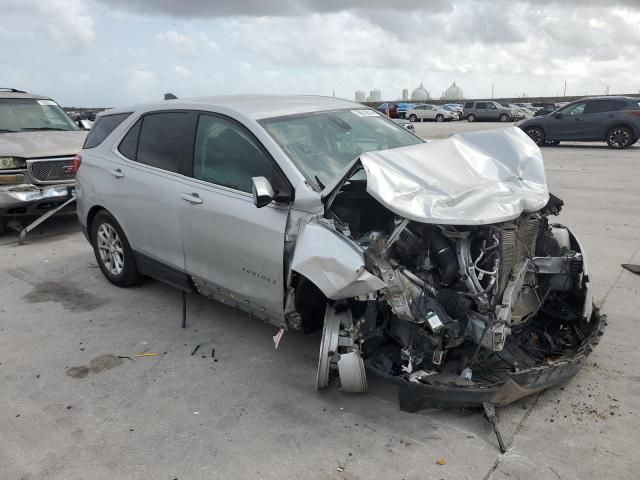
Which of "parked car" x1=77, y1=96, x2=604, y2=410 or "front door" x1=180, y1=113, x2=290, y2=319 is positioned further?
"front door" x1=180, y1=113, x2=290, y2=319

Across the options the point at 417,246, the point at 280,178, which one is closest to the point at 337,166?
the point at 280,178

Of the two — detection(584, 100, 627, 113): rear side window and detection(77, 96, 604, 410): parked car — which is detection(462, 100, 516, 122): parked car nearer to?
detection(584, 100, 627, 113): rear side window

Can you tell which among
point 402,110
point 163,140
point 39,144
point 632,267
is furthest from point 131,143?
point 402,110

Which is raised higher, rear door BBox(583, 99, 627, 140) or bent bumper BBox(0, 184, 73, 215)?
rear door BBox(583, 99, 627, 140)

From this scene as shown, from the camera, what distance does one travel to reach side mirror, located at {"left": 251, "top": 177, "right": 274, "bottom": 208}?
3389 mm

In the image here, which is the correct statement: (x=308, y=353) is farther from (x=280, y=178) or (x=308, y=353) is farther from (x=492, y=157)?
(x=492, y=157)

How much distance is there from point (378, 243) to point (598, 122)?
17370mm

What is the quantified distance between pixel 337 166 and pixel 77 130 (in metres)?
6.77

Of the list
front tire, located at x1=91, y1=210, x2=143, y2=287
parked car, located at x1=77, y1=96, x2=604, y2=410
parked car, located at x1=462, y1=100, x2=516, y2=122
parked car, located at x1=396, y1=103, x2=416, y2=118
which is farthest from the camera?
parked car, located at x1=396, y1=103, x2=416, y2=118

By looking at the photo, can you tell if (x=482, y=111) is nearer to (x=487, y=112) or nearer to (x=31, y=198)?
(x=487, y=112)

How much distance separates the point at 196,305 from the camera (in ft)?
16.7

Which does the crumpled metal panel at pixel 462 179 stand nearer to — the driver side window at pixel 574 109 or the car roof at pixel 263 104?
the car roof at pixel 263 104

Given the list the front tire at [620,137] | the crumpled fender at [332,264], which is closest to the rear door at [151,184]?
the crumpled fender at [332,264]

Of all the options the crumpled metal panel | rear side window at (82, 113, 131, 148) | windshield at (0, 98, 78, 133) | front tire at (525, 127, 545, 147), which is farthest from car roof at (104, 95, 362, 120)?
front tire at (525, 127, 545, 147)
